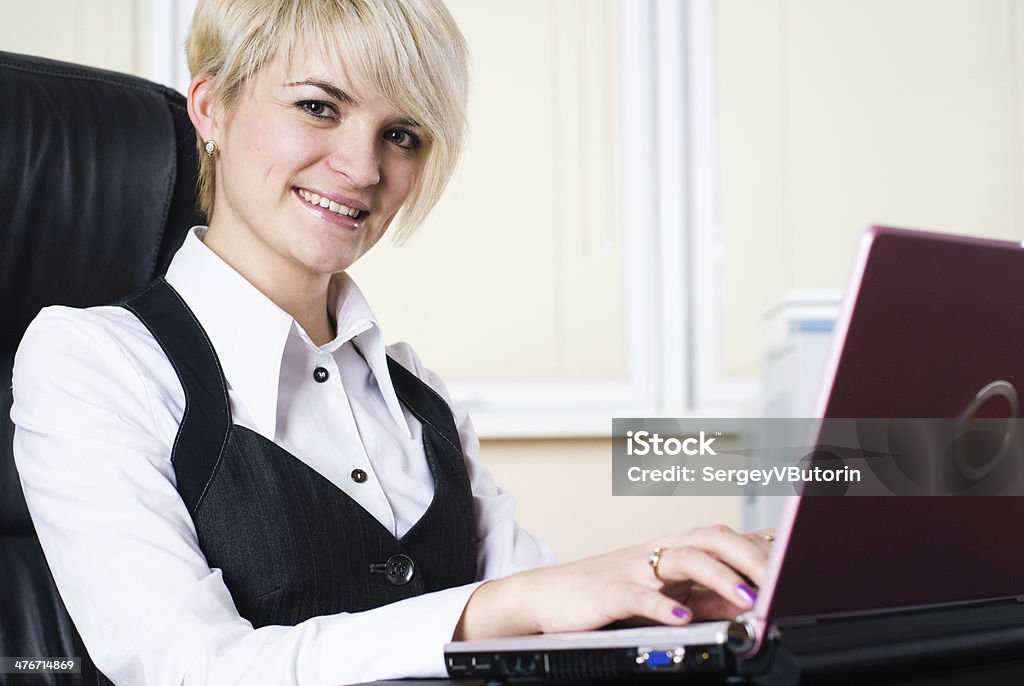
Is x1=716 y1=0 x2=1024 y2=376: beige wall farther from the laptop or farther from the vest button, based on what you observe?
the laptop

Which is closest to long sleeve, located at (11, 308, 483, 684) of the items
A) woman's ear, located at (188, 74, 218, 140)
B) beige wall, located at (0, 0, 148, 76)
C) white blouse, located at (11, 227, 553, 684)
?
white blouse, located at (11, 227, 553, 684)

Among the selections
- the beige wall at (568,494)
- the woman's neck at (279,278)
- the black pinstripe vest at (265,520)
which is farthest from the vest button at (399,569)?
the beige wall at (568,494)

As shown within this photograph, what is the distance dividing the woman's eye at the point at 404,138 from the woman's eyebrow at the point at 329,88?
8 cm

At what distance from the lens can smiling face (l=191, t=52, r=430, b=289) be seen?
108 centimetres

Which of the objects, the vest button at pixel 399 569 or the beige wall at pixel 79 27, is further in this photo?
the beige wall at pixel 79 27

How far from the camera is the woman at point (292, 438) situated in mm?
748

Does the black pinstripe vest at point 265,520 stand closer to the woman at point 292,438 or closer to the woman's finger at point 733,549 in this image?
the woman at point 292,438

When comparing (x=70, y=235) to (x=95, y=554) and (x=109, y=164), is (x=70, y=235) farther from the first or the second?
(x=95, y=554)

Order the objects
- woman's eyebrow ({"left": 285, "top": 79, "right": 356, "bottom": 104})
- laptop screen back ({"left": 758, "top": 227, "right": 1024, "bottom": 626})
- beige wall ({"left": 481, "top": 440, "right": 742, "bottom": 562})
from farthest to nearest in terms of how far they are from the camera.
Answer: beige wall ({"left": 481, "top": 440, "right": 742, "bottom": 562})
woman's eyebrow ({"left": 285, "top": 79, "right": 356, "bottom": 104})
laptop screen back ({"left": 758, "top": 227, "right": 1024, "bottom": 626})

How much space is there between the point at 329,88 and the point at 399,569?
465 mm

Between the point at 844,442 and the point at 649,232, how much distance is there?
180cm

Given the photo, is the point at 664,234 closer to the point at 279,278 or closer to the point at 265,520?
the point at 279,278

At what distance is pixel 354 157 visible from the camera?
1104 mm

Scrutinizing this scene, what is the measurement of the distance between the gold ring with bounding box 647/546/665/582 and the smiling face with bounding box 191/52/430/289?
1.85ft
